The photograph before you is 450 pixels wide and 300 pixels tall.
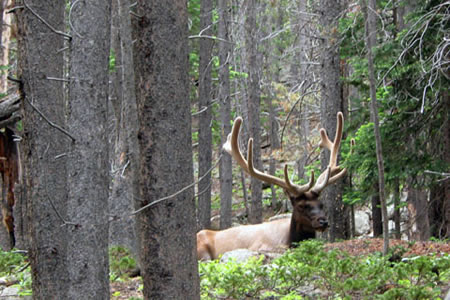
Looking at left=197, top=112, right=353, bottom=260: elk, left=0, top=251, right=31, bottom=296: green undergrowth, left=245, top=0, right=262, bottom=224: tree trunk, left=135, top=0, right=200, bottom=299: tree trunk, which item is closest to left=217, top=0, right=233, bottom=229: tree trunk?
left=245, top=0, right=262, bottom=224: tree trunk

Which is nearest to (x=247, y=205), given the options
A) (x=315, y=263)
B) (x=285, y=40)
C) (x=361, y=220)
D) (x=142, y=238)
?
(x=361, y=220)

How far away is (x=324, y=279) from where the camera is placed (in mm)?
6770

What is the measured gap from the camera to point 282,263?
22.7 ft

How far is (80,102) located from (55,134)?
131 centimetres

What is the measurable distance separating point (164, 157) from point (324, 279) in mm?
2623

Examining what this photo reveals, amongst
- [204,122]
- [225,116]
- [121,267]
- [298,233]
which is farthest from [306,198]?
[225,116]

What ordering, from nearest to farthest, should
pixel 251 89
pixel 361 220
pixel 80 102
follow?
pixel 80 102, pixel 251 89, pixel 361 220

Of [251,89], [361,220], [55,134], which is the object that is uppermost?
[251,89]

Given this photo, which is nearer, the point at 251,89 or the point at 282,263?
the point at 282,263

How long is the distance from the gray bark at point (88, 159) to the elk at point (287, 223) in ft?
18.5

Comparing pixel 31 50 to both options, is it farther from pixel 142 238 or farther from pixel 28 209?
pixel 142 238

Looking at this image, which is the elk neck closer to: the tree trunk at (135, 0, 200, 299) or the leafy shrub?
the leafy shrub

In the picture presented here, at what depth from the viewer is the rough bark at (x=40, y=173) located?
5.72 m

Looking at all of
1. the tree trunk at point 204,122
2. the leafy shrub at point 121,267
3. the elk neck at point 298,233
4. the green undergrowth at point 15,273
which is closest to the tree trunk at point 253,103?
the tree trunk at point 204,122
